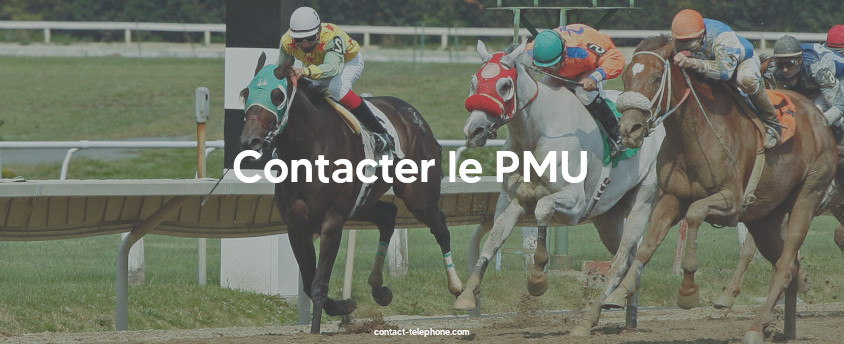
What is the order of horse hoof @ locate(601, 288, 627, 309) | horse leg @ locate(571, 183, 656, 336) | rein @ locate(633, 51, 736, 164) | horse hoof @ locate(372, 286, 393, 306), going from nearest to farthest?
rein @ locate(633, 51, 736, 164)
horse hoof @ locate(601, 288, 627, 309)
horse leg @ locate(571, 183, 656, 336)
horse hoof @ locate(372, 286, 393, 306)

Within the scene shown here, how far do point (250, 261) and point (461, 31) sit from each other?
1757 centimetres

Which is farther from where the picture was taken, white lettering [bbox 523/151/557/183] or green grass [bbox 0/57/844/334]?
green grass [bbox 0/57/844/334]

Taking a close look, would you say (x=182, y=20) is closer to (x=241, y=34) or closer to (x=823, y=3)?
(x=823, y=3)

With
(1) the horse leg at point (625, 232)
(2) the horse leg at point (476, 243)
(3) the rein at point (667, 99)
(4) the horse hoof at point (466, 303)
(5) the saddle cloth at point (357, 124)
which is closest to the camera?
(3) the rein at point (667, 99)

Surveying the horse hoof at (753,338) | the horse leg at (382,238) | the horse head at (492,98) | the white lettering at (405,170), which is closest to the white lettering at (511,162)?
the horse head at (492,98)

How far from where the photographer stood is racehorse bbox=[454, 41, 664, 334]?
6.35 meters

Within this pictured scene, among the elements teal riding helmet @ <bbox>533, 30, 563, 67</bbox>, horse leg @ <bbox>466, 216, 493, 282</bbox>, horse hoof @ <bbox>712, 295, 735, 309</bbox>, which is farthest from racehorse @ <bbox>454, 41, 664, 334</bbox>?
horse leg @ <bbox>466, 216, 493, 282</bbox>

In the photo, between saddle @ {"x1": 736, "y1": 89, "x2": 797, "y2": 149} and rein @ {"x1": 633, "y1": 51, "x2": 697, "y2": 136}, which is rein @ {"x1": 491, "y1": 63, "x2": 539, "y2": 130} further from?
saddle @ {"x1": 736, "y1": 89, "x2": 797, "y2": 149}

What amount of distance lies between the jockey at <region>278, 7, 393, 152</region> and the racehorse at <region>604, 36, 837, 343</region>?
5.68ft

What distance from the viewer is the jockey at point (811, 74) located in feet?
24.2

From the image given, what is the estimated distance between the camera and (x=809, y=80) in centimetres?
754

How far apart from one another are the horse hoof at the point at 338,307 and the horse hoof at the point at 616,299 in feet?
5.61

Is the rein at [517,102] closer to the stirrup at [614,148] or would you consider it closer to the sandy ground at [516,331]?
the stirrup at [614,148]


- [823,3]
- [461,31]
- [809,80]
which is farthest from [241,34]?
[461,31]
